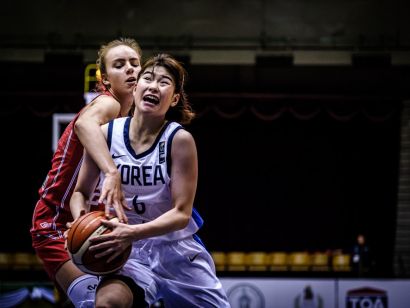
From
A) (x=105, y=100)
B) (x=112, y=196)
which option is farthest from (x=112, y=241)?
(x=105, y=100)

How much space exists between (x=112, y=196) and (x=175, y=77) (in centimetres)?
73

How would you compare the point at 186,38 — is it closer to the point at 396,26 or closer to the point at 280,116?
the point at 280,116

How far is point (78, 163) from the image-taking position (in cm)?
410

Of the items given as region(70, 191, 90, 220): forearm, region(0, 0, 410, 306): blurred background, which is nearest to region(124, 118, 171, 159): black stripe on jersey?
region(70, 191, 90, 220): forearm

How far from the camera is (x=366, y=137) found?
49.4ft

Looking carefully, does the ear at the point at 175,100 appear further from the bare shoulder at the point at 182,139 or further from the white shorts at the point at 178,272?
the white shorts at the point at 178,272

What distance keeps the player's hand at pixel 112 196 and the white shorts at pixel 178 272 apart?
0.33 metres

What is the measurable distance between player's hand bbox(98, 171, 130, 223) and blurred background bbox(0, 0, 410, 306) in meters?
10.5

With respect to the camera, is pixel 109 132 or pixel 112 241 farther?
pixel 109 132

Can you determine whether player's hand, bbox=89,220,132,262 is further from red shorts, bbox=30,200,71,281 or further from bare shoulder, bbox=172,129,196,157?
red shorts, bbox=30,200,71,281

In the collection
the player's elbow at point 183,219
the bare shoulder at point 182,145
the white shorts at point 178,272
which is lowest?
the white shorts at point 178,272

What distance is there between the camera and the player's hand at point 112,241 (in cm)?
326

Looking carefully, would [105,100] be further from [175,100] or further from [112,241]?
[112,241]

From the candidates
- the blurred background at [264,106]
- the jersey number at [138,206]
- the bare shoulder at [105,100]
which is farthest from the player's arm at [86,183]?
the blurred background at [264,106]
